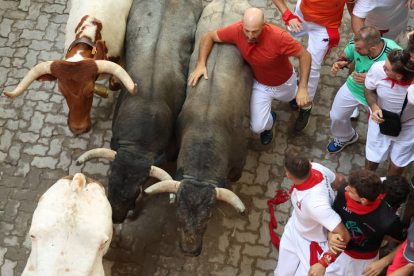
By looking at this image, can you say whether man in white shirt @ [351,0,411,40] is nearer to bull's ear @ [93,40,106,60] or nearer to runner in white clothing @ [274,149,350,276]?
runner in white clothing @ [274,149,350,276]

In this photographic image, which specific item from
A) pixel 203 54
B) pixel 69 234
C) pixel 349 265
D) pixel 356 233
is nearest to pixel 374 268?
pixel 349 265

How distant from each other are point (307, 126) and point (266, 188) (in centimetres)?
147

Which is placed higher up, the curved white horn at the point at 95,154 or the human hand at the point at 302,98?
the human hand at the point at 302,98

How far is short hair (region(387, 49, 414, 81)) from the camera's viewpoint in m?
5.44

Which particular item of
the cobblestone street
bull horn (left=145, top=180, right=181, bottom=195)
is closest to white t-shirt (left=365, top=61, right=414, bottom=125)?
the cobblestone street

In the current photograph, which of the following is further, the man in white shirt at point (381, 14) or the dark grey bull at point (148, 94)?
the man in white shirt at point (381, 14)

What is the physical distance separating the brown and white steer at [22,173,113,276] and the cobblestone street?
2.43m

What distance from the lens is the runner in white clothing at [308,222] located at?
5.07 meters

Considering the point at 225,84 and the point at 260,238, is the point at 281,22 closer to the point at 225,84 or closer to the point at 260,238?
the point at 225,84

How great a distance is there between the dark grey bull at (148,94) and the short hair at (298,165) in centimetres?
204

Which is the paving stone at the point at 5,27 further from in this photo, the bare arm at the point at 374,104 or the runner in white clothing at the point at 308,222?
the bare arm at the point at 374,104

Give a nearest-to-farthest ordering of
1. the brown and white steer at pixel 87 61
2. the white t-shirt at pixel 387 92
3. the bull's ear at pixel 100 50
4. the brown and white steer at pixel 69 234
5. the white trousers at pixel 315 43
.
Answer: the brown and white steer at pixel 69 234
the white t-shirt at pixel 387 92
the brown and white steer at pixel 87 61
the bull's ear at pixel 100 50
the white trousers at pixel 315 43

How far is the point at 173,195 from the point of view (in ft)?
18.8

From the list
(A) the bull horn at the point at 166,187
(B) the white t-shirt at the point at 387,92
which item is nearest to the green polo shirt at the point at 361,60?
(B) the white t-shirt at the point at 387,92
